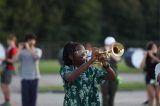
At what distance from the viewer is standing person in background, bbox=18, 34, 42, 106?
12.9m

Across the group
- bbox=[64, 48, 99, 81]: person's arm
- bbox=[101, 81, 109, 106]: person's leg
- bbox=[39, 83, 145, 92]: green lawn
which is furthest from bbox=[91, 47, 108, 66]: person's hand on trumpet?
bbox=[39, 83, 145, 92]: green lawn

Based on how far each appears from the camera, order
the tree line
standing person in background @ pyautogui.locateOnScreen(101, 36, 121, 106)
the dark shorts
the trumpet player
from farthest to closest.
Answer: the tree line → the dark shorts → standing person in background @ pyautogui.locateOnScreen(101, 36, 121, 106) → the trumpet player

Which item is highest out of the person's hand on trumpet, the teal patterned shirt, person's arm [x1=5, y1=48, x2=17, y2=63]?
person's arm [x1=5, y1=48, x2=17, y2=63]

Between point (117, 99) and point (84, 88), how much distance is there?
12.0 m

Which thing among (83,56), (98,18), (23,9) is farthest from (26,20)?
(83,56)

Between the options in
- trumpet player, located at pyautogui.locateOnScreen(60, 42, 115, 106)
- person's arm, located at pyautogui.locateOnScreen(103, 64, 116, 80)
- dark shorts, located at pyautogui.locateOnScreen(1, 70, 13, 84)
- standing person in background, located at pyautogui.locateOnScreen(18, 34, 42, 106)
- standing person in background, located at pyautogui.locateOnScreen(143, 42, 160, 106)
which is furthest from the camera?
dark shorts, located at pyautogui.locateOnScreen(1, 70, 13, 84)

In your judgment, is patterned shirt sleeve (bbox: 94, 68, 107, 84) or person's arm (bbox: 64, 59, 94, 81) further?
patterned shirt sleeve (bbox: 94, 68, 107, 84)

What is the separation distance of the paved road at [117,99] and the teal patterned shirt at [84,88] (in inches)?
376

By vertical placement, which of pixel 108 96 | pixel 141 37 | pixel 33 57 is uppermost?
pixel 141 37

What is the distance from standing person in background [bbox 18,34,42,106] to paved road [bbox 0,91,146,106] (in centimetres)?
392

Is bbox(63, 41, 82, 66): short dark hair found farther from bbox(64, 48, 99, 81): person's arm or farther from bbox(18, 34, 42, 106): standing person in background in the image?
bbox(18, 34, 42, 106): standing person in background

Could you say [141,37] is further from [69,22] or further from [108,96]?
[108,96]

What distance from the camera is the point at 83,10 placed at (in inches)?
2820

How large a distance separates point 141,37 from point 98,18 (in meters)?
5.73
